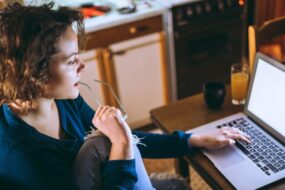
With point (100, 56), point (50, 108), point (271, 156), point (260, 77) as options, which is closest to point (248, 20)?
point (100, 56)

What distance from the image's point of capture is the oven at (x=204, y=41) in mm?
2500

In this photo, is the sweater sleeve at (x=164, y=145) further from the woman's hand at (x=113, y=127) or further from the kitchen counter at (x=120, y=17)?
the kitchen counter at (x=120, y=17)

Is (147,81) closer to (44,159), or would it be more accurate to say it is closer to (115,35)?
(115,35)

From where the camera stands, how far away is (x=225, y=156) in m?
1.21

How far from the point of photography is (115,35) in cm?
234

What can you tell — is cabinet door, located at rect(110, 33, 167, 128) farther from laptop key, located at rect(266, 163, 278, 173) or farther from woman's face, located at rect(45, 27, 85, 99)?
laptop key, located at rect(266, 163, 278, 173)

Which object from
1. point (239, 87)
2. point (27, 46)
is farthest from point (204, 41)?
point (27, 46)

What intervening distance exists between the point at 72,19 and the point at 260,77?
0.65 meters

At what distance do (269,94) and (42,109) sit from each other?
2.40 feet

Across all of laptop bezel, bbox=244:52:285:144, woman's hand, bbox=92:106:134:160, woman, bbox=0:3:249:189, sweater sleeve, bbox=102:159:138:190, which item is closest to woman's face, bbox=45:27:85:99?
woman, bbox=0:3:249:189

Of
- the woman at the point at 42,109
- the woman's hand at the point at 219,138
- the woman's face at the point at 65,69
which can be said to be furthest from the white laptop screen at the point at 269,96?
the woman's face at the point at 65,69

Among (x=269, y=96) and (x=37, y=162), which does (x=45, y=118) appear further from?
(x=269, y=96)

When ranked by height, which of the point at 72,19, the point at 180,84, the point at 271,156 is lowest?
the point at 180,84

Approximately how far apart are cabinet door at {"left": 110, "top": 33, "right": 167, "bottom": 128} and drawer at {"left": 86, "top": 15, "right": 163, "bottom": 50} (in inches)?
1.4
